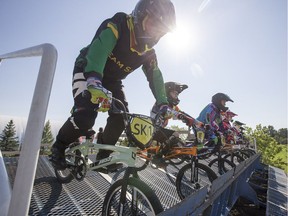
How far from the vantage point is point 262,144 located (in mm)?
32844

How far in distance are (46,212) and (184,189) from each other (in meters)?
2.19

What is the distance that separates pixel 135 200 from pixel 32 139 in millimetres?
1505

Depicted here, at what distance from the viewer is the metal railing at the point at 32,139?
71cm

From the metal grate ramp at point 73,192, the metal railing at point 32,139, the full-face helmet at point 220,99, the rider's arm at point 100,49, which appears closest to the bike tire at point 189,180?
the metal grate ramp at point 73,192

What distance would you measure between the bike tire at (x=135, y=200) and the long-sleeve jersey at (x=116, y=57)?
111 centimetres

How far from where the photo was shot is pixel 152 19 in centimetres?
263

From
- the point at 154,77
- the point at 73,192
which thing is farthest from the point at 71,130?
the point at 154,77

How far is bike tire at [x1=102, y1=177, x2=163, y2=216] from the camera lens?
1820 mm

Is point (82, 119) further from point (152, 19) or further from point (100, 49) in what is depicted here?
point (152, 19)

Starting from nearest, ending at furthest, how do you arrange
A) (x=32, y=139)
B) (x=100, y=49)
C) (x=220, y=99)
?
1. (x=32, y=139)
2. (x=100, y=49)
3. (x=220, y=99)

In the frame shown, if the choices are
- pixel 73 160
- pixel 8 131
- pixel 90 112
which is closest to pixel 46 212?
pixel 73 160

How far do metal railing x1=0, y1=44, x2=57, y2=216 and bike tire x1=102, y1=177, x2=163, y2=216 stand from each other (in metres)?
1.16

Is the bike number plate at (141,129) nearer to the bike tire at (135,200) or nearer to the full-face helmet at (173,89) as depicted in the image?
the bike tire at (135,200)

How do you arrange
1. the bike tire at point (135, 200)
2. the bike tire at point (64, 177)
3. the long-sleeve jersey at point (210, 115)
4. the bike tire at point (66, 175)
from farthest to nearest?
the long-sleeve jersey at point (210, 115) < the bike tire at point (64, 177) < the bike tire at point (66, 175) < the bike tire at point (135, 200)
